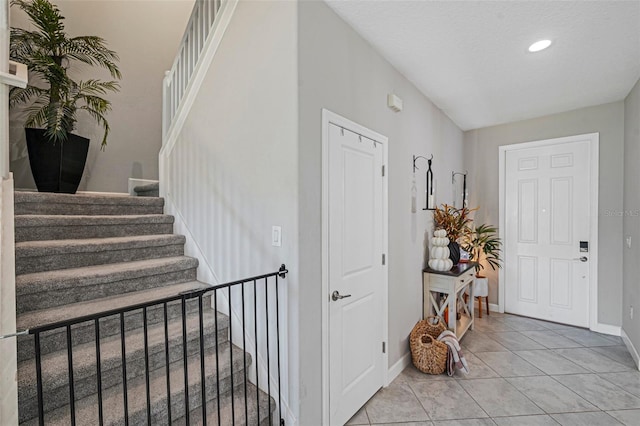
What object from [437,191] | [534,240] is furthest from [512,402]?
[534,240]

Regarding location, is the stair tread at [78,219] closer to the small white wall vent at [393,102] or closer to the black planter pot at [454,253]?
the small white wall vent at [393,102]

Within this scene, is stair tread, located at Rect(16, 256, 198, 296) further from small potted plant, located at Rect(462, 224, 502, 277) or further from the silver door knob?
small potted plant, located at Rect(462, 224, 502, 277)

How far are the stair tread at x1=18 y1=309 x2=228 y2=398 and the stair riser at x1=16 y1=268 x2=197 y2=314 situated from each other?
1.15 ft

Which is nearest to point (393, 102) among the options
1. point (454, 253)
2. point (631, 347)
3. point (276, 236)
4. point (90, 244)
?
point (276, 236)

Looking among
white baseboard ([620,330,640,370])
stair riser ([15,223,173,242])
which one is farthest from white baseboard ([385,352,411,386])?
stair riser ([15,223,173,242])

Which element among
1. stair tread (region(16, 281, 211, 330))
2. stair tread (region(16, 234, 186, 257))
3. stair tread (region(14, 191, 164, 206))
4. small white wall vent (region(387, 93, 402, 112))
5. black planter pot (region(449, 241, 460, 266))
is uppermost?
small white wall vent (region(387, 93, 402, 112))

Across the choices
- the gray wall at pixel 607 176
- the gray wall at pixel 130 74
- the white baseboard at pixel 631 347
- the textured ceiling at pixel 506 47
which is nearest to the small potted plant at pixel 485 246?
the gray wall at pixel 607 176

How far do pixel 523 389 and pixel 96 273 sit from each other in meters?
3.41

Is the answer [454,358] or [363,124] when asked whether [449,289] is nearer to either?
[454,358]

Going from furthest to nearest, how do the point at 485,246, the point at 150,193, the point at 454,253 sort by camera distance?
the point at 485,246
the point at 150,193
the point at 454,253

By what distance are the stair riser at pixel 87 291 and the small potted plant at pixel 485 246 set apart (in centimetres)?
352

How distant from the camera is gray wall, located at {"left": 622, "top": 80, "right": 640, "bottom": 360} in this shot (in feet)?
9.62

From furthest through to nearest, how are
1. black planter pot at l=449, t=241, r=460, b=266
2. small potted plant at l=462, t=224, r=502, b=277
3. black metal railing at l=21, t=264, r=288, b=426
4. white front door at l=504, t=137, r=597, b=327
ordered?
small potted plant at l=462, t=224, r=502, b=277, white front door at l=504, t=137, r=597, b=327, black planter pot at l=449, t=241, r=460, b=266, black metal railing at l=21, t=264, r=288, b=426

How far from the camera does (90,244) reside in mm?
2189
